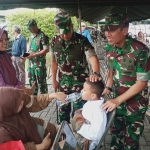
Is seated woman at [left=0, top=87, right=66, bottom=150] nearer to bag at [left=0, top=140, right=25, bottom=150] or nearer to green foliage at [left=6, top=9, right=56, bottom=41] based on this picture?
bag at [left=0, top=140, right=25, bottom=150]

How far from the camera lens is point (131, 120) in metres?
2.45

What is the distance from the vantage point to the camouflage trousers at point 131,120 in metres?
2.41

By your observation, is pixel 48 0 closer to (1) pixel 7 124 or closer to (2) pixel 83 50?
(2) pixel 83 50

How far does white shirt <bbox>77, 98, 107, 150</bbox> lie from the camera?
206 centimetres

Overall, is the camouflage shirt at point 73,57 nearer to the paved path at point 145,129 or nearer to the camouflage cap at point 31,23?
the paved path at point 145,129

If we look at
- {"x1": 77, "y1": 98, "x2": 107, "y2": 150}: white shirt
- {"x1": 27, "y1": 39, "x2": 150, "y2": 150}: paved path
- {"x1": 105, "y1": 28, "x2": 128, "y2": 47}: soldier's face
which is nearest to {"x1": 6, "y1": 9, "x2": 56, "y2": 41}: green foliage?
{"x1": 27, "y1": 39, "x2": 150, "y2": 150}: paved path

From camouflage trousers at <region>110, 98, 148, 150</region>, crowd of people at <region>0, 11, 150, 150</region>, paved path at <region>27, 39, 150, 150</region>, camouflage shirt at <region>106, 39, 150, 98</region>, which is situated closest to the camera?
crowd of people at <region>0, 11, 150, 150</region>

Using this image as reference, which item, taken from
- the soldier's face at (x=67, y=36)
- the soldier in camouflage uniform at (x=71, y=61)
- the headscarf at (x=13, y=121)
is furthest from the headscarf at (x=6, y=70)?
the headscarf at (x=13, y=121)

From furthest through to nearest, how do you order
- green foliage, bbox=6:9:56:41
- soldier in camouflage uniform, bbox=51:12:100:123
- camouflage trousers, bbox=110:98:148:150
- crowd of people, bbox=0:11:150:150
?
green foliage, bbox=6:9:56:41, soldier in camouflage uniform, bbox=51:12:100:123, camouflage trousers, bbox=110:98:148:150, crowd of people, bbox=0:11:150:150

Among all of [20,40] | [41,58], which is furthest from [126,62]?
[20,40]

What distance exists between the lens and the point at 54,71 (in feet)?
10.9

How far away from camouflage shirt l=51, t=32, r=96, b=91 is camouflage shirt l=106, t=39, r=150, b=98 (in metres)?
0.60

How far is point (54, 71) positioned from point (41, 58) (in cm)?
209

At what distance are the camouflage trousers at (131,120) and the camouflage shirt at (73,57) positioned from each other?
88 centimetres
